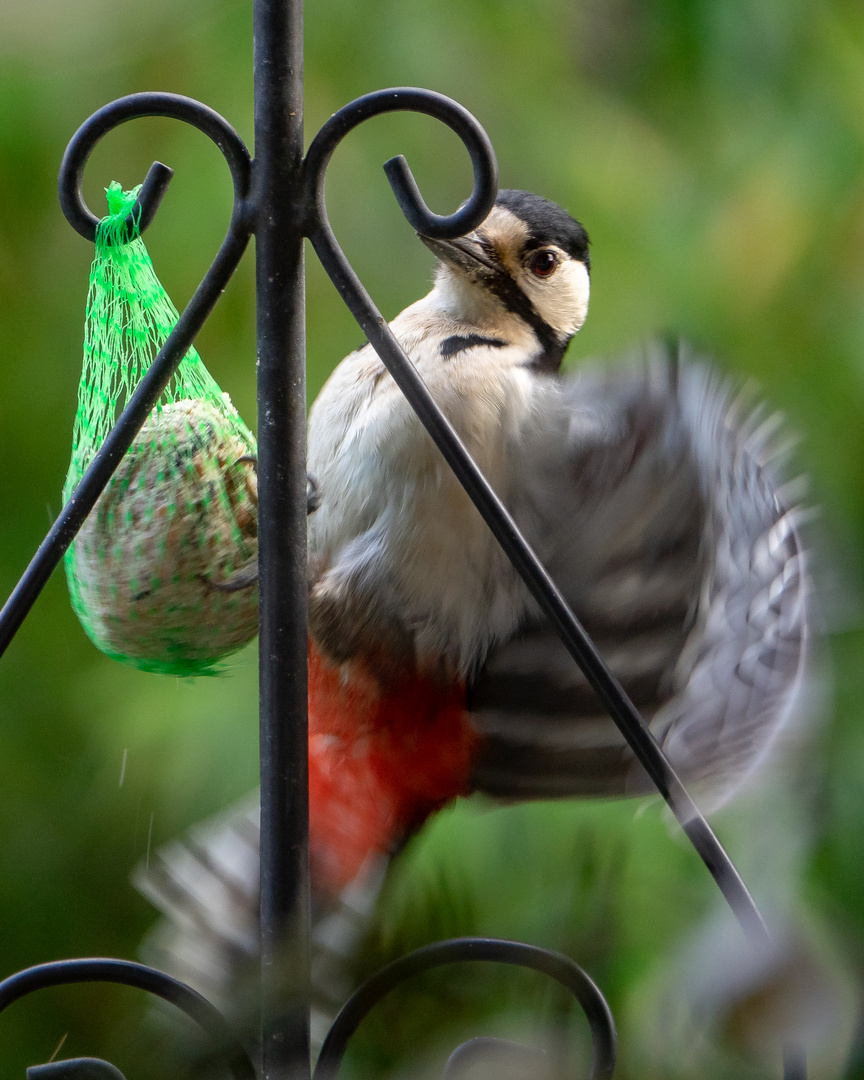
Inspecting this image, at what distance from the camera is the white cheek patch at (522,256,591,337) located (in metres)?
1.15

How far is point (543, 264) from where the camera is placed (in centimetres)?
115

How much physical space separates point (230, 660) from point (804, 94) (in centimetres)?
100

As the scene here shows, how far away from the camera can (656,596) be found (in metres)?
0.86

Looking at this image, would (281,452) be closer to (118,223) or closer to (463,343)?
(118,223)

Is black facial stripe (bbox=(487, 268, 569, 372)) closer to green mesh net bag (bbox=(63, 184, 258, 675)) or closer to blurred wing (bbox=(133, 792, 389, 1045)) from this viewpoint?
green mesh net bag (bbox=(63, 184, 258, 675))

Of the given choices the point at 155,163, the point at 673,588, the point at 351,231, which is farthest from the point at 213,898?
the point at 351,231

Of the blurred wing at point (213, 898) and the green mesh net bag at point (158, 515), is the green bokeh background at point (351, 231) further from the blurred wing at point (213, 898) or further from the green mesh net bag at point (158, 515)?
the green mesh net bag at point (158, 515)

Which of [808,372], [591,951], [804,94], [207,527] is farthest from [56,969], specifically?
[804,94]

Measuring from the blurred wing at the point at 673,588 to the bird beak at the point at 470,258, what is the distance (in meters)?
0.21

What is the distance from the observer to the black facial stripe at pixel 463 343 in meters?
1.02

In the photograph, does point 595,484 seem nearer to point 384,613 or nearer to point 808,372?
point 384,613

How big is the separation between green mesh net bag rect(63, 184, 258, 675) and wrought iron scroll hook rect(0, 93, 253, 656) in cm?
10

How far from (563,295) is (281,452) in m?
0.67

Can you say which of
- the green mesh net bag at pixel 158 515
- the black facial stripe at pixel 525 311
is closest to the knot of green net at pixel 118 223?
the green mesh net bag at pixel 158 515
